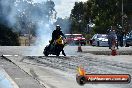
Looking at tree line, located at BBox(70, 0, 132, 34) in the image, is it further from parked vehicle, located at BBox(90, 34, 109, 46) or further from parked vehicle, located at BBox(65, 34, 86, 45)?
parked vehicle, located at BBox(90, 34, 109, 46)

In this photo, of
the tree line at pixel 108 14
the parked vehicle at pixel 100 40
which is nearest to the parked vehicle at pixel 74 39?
the parked vehicle at pixel 100 40

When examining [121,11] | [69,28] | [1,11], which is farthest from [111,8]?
[1,11]

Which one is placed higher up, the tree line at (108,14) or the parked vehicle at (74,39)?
the tree line at (108,14)

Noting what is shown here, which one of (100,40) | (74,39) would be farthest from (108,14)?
(100,40)

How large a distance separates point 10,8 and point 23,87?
9.62 metres

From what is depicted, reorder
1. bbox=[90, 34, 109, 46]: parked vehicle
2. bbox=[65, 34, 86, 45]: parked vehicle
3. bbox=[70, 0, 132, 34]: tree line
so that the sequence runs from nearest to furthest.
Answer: bbox=[90, 34, 109, 46]: parked vehicle
bbox=[65, 34, 86, 45]: parked vehicle
bbox=[70, 0, 132, 34]: tree line

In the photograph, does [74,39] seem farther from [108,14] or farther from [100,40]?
[108,14]

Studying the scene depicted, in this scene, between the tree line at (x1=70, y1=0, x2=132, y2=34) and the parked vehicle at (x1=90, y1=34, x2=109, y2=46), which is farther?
the tree line at (x1=70, y1=0, x2=132, y2=34)

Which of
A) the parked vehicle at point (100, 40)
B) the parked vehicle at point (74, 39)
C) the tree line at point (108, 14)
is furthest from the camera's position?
the tree line at point (108, 14)

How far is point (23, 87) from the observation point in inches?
429

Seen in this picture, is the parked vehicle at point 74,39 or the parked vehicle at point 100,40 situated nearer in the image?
the parked vehicle at point 100,40

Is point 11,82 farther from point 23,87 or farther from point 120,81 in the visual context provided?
point 120,81

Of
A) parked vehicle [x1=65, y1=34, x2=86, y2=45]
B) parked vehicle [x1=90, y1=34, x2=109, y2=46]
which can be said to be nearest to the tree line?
parked vehicle [x1=65, y1=34, x2=86, y2=45]

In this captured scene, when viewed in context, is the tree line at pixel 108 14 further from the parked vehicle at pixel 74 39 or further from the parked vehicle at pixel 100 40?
the parked vehicle at pixel 100 40
